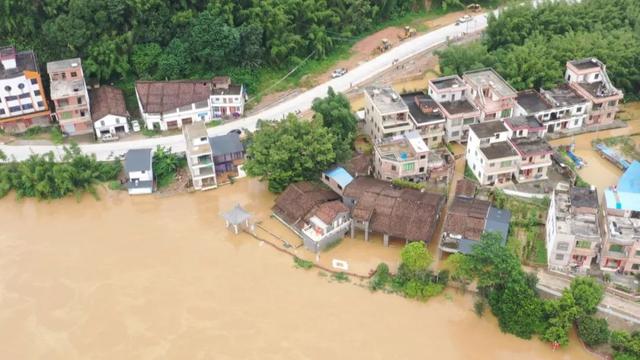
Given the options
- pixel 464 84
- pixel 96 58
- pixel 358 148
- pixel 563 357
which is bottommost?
pixel 563 357

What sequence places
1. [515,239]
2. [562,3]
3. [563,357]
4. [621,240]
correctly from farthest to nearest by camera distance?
[562,3] < [515,239] < [621,240] < [563,357]

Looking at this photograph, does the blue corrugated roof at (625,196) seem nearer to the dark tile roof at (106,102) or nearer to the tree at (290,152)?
the tree at (290,152)

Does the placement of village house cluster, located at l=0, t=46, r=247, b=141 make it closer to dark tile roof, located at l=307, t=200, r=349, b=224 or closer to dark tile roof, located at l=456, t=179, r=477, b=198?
dark tile roof, located at l=307, t=200, r=349, b=224

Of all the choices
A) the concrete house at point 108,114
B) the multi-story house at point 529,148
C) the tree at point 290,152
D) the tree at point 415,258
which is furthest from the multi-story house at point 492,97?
the concrete house at point 108,114

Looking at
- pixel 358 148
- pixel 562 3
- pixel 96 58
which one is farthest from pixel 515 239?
pixel 96 58

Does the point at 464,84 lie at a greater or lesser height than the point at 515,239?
greater

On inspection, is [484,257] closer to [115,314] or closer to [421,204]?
[421,204]

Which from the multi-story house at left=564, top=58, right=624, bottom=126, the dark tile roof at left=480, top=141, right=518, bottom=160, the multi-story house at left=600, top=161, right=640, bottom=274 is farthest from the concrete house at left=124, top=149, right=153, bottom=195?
the multi-story house at left=564, top=58, right=624, bottom=126
